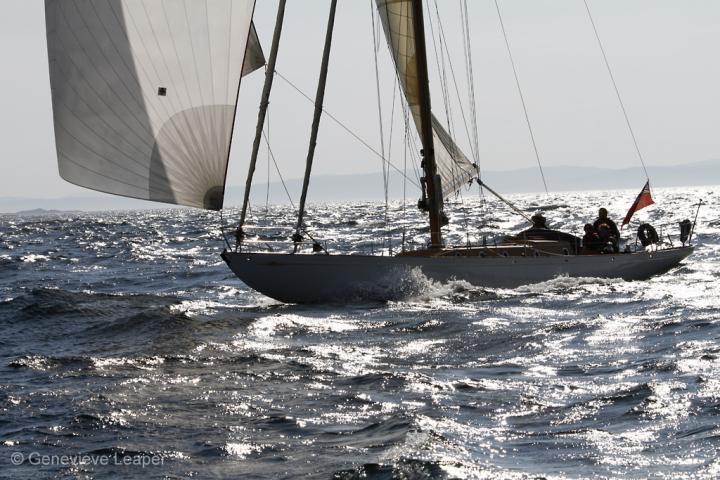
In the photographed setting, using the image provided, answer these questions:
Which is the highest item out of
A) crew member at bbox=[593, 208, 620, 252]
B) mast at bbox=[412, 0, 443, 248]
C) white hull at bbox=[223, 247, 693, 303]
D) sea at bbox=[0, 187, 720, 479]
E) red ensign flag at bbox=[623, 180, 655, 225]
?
mast at bbox=[412, 0, 443, 248]

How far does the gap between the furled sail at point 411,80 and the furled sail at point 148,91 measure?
5.68m

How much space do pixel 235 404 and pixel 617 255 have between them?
1466 centimetres

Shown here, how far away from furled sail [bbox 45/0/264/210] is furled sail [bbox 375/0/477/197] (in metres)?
5.68

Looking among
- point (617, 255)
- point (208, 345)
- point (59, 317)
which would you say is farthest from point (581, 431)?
point (617, 255)

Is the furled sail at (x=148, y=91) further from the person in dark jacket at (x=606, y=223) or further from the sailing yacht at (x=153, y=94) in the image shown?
the person in dark jacket at (x=606, y=223)

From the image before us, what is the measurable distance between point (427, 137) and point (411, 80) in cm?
134

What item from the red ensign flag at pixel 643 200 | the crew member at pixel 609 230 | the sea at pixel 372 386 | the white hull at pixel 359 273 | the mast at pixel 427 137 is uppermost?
the mast at pixel 427 137

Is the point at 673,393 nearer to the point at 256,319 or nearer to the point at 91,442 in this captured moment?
the point at 91,442

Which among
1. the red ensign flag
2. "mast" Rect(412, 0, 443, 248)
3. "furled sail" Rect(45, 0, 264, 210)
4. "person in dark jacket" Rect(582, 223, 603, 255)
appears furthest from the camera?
the red ensign flag

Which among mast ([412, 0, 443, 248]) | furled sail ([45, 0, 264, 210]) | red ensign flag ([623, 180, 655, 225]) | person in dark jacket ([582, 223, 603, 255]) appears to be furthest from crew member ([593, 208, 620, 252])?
furled sail ([45, 0, 264, 210])

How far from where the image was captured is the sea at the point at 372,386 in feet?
29.3

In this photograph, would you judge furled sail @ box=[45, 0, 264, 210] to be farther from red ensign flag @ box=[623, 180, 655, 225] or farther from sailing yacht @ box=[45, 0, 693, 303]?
red ensign flag @ box=[623, 180, 655, 225]

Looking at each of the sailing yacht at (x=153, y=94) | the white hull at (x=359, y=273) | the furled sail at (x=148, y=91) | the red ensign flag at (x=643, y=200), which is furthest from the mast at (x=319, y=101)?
the red ensign flag at (x=643, y=200)

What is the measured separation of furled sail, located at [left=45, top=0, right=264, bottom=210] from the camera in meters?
16.5
